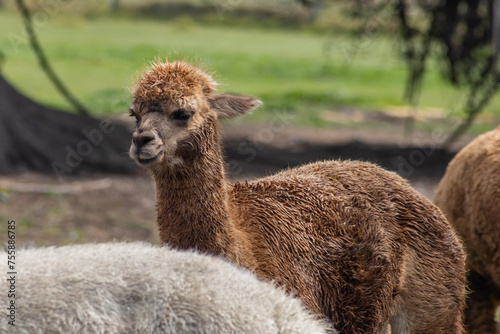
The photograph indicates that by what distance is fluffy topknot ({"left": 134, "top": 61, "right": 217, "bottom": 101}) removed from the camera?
157 inches

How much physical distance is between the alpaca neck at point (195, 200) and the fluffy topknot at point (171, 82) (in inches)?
9.7

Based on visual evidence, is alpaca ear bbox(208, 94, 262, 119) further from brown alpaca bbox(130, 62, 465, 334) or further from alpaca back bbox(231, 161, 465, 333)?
alpaca back bbox(231, 161, 465, 333)

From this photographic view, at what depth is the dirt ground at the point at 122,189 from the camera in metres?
8.67

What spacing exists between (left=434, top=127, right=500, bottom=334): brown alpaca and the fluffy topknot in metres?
2.31

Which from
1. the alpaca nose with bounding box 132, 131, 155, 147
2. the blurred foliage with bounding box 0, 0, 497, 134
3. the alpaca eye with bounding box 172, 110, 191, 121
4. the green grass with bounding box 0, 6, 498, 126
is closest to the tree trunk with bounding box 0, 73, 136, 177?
the green grass with bounding box 0, 6, 498, 126

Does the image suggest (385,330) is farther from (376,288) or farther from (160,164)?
(160,164)

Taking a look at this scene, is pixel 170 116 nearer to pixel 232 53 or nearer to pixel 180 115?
pixel 180 115

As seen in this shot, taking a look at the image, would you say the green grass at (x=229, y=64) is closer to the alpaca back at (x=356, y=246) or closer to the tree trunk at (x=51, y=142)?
the tree trunk at (x=51, y=142)

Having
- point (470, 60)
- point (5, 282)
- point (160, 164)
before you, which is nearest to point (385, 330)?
point (160, 164)

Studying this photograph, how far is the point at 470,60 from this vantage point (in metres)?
12.4

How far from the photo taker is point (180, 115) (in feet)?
13.2

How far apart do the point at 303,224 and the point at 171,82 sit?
41.6 inches

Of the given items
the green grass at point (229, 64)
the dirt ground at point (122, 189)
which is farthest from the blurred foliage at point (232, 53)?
the dirt ground at point (122, 189)

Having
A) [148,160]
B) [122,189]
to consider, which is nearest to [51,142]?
[122,189]
